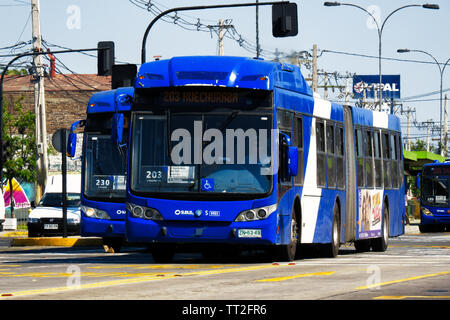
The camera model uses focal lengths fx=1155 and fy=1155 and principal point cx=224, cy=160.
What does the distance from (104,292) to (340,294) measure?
255cm

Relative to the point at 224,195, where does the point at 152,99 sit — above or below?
above

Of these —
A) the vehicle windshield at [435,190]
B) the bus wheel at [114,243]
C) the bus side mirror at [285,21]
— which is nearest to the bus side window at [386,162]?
the bus side mirror at [285,21]

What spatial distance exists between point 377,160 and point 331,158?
4127mm

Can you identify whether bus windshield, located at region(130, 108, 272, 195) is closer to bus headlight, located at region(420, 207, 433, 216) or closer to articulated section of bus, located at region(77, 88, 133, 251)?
articulated section of bus, located at region(77, 88, 133, 251)

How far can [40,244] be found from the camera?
107ft

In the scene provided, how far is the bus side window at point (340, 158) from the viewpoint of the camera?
2327 centimetres

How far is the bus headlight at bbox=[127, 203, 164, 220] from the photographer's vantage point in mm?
19047

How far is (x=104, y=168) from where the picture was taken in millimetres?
25641

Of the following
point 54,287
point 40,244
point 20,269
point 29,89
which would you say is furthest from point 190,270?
point 29,89

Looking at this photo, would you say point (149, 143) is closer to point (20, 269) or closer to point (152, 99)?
point (152, 99)

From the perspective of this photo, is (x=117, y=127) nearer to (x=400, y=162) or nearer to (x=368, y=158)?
(x=368, y=158)

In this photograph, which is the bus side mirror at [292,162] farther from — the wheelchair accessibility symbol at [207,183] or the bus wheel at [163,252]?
the bus wheel at [163,252]

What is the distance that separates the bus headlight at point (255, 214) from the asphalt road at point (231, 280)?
30.2 inches
